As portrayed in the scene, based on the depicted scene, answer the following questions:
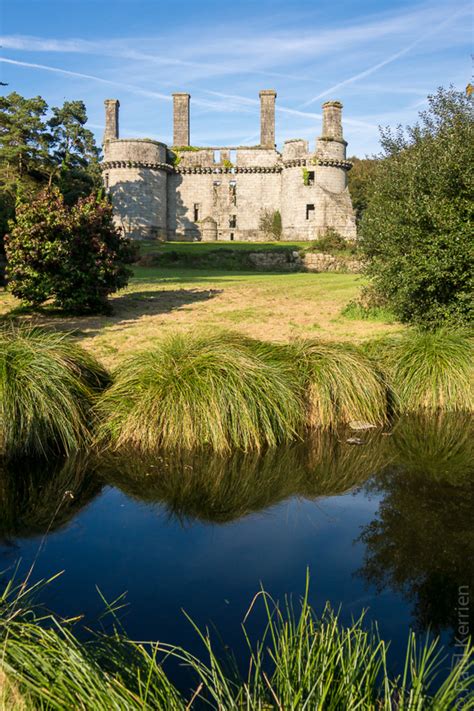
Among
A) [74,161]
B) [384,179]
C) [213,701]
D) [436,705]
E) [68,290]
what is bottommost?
[213,701]

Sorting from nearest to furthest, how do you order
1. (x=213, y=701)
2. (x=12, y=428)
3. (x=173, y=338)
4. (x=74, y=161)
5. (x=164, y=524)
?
(x=213, y=701) → (x=164, y=524) → (x=12, y=428) → (x=173, y=338) → (x=74, y=161)

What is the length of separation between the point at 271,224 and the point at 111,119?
598 inches

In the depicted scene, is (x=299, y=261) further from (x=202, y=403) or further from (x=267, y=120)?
(x=202, y=403)

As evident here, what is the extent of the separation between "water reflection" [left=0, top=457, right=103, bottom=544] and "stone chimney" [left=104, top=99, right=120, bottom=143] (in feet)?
164

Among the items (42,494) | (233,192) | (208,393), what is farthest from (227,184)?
(42,494)

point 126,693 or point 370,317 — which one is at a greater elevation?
point 370,317

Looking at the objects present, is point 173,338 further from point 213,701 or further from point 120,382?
point 213,701

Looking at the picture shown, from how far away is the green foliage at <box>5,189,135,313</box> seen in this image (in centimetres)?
1420

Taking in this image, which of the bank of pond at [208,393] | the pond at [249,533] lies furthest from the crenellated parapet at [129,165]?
the pond at [249,533]

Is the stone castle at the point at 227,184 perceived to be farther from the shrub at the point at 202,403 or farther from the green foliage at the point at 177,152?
the shrub at the point at 202,403

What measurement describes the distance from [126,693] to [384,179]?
1350cm

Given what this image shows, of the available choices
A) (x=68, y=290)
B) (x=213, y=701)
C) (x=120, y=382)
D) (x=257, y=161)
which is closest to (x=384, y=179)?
(x=68, y=290)

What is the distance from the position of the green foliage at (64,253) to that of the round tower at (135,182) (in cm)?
3625

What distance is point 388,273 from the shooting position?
13.2 m
